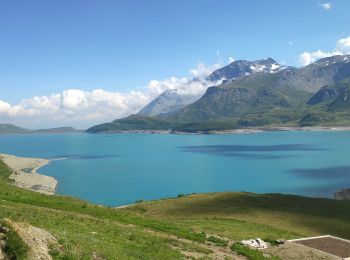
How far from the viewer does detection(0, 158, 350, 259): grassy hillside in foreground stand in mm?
23766

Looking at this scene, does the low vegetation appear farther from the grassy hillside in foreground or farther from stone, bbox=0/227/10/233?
stone, bbox=0/227/10/233

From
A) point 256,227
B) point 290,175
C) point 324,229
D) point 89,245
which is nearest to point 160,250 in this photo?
point 89,245

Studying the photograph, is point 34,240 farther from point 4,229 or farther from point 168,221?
point 168,221

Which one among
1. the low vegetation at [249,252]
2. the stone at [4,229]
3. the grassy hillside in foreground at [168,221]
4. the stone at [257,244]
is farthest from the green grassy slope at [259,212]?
the stone at [4,229]

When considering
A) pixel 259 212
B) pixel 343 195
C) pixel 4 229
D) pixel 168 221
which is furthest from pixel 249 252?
pixel 343 195

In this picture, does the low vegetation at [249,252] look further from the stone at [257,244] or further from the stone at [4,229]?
the stone at [4,229]

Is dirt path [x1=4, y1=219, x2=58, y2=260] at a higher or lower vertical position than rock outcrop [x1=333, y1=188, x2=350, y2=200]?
higher

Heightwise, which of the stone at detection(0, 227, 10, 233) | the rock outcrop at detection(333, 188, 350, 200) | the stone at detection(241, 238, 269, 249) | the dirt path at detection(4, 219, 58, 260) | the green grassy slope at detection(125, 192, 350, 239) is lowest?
the rock outcrop at detection(333, 188, 350, 200)

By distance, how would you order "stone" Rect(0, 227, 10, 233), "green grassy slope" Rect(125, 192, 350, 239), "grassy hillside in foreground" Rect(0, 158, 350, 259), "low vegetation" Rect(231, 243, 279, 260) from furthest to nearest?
"green grassy slope" Rect(125, 192, 350, 239)
"low vegetation" Rect(231, 243, 279, 260)
"grassy hillside in foreground" Rect(0, 158, 350, 259)
"stone" Rect(0, 227, 10, 233)

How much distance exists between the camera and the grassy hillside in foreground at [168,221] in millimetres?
23766

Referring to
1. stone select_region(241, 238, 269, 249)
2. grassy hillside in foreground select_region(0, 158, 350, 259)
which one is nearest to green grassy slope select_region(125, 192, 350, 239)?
grassy hillside in foreground select_region(0, 158, 350, 259)

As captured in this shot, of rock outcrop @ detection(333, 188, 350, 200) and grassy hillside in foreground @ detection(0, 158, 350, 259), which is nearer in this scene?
grassy hillside in foreground @ detection(0, 158, 350, 259)

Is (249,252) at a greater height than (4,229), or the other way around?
(4,229)

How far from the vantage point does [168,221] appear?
44812mm
